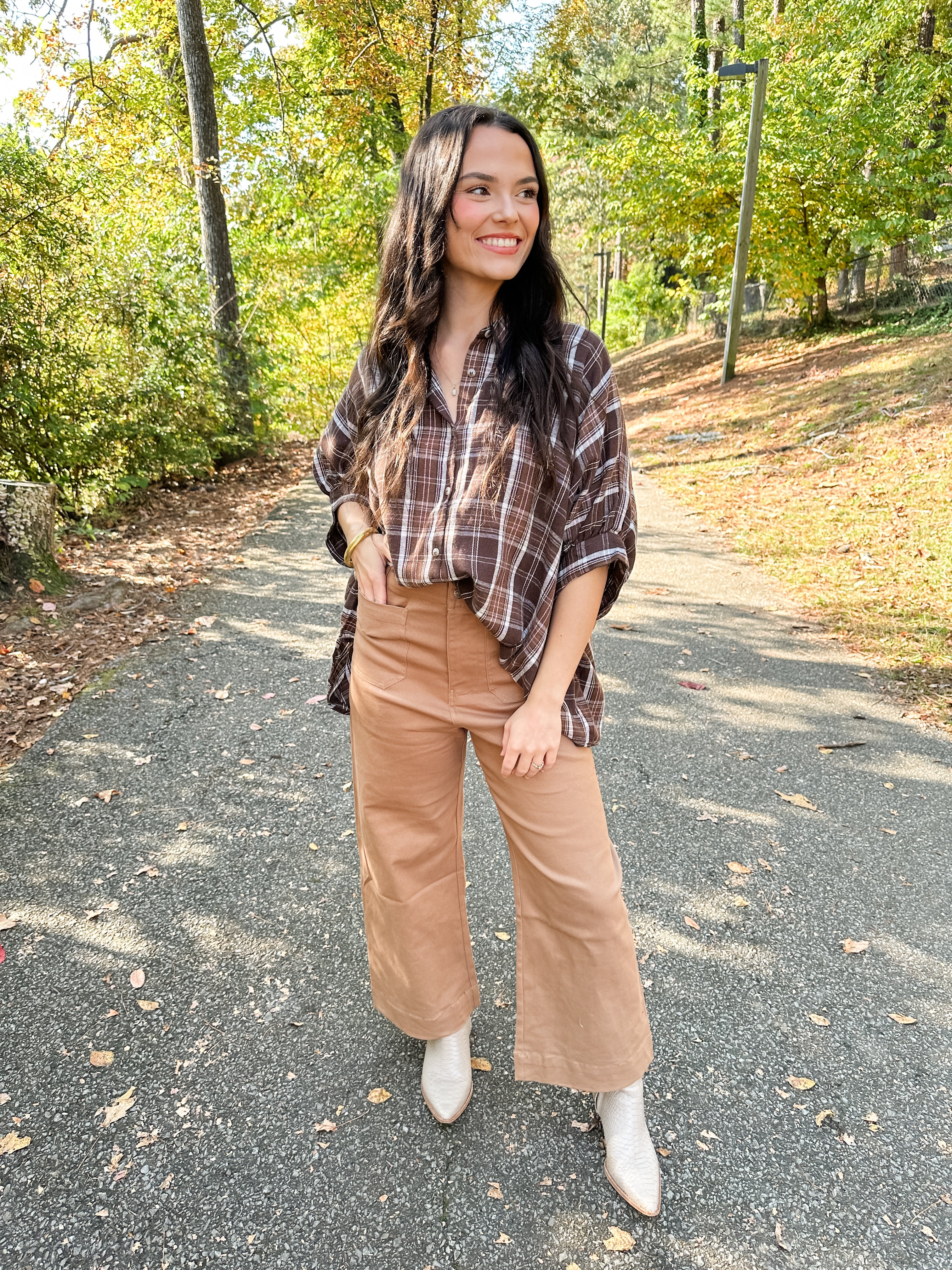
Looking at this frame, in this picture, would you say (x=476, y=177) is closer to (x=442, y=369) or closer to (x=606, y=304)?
(x=442, y=369)

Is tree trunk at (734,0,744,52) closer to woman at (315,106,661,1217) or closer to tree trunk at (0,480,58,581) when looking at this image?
tree trunk at (0,480,58,581)

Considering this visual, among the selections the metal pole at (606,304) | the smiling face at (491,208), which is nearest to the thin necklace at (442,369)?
the smiling face at (491,208)

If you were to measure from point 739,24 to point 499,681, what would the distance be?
768 inches

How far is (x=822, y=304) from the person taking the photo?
13898 mm

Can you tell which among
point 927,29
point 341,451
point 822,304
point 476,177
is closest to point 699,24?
point 927,29

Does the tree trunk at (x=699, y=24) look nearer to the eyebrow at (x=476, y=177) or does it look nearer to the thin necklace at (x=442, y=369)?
the eyebrow at (x=476, y=177)

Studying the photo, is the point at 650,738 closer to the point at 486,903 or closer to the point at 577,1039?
the point at 486,903

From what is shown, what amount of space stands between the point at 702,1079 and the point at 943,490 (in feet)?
19.5

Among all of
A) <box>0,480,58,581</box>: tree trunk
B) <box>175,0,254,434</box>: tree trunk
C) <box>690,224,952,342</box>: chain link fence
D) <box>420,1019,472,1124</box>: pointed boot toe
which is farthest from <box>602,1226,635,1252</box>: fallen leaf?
<box>690,224,952,342</box>: chain link fence

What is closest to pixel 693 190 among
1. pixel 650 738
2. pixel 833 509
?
pixel 833 509

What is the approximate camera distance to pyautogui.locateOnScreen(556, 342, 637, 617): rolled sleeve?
1594 mm

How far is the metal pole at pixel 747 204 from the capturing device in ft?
35.4

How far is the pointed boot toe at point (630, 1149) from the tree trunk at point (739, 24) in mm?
19261

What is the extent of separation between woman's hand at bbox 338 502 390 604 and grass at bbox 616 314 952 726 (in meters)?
3.26
